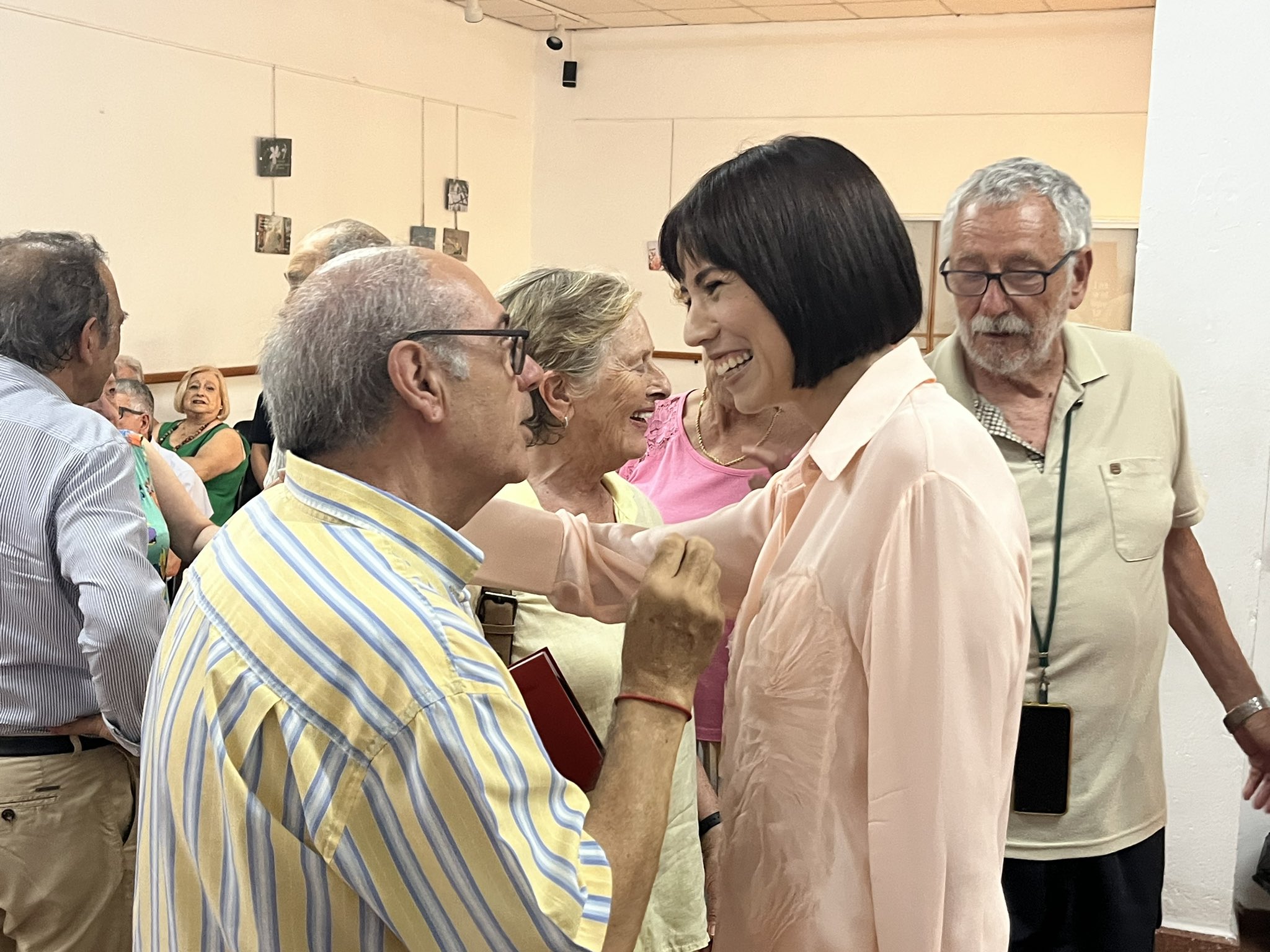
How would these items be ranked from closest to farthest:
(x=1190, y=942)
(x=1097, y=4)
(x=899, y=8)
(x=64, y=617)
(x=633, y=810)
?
1. (x=633, y=810)
2. (x=64, y=617)
3. (x=1190, y=942)
4. (x=1097, y=4)
5. (x=899, y=8)

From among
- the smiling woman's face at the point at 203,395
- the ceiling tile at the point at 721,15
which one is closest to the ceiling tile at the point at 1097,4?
the ceiling tile at the point at 721,15

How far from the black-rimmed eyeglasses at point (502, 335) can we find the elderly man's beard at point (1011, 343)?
4.19 feet

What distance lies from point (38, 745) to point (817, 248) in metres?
1.82

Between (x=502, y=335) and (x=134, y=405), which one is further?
(x=134, y=405)

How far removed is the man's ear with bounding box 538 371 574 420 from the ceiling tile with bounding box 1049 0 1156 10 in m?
6.95

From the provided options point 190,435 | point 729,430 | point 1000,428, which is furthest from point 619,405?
point 190,435

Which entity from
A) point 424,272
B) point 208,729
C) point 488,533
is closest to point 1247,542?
point 488,533

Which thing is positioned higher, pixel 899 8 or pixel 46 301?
pixel 899 8

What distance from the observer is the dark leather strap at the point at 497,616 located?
203 cm

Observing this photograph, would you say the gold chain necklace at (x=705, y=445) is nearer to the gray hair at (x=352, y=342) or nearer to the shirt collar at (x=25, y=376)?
the shirt collar at (x=25, y=376)

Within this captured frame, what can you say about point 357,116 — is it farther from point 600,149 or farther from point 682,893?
point 682,893

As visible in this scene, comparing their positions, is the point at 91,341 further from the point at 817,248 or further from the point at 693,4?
the point at 693,4

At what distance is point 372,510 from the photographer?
1250 mm

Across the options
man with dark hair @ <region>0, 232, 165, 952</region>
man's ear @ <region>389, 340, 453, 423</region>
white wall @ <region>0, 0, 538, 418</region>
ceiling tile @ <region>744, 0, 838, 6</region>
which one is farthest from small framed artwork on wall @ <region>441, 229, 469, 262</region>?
man's ear @ <region>389, 340, 453, 423</region>
